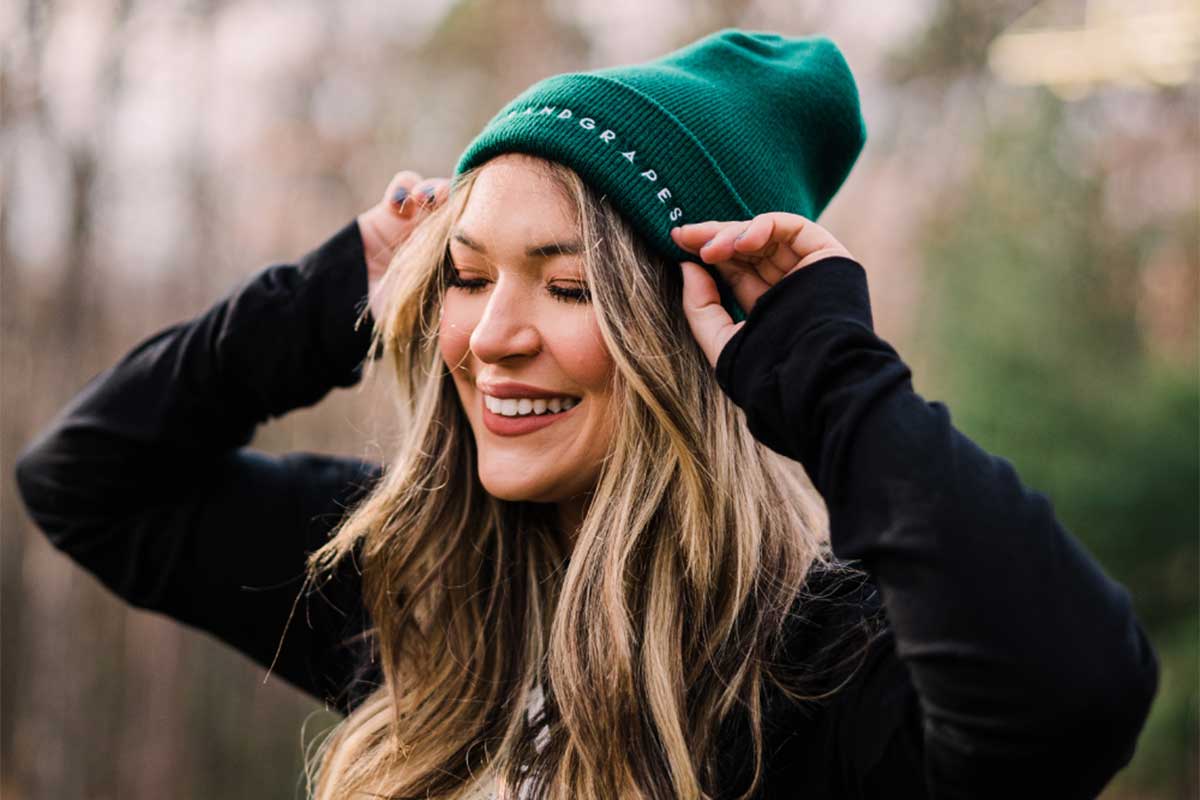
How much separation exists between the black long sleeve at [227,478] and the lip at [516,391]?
→ 1.41 feet

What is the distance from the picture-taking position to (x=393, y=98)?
8.78 m

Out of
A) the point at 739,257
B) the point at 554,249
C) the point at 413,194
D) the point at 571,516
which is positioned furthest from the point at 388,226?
the point at 739,257

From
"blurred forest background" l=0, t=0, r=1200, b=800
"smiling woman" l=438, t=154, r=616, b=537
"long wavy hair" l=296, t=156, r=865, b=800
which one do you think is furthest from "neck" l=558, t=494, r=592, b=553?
"blurred forest background" l=0, t=0, r=1200, b=800

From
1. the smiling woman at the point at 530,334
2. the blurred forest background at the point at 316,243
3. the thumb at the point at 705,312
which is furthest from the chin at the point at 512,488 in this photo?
the blurred forest background at the point at 316,243

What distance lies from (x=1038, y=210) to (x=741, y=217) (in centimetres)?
630

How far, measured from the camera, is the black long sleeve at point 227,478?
1955 mm

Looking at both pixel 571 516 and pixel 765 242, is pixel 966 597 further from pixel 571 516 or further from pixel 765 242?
pixel 571 516

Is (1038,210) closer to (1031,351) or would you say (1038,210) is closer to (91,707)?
(1031,351)

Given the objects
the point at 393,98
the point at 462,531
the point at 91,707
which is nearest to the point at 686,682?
the point at 462,531

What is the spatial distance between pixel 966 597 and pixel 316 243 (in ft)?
22.3

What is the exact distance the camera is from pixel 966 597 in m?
1.15

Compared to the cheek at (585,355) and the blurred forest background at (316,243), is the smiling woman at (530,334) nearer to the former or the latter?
the cheek at (585,355)

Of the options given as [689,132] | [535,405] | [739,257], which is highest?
[689,132]

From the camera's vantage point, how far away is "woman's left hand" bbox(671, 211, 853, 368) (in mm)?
1440
